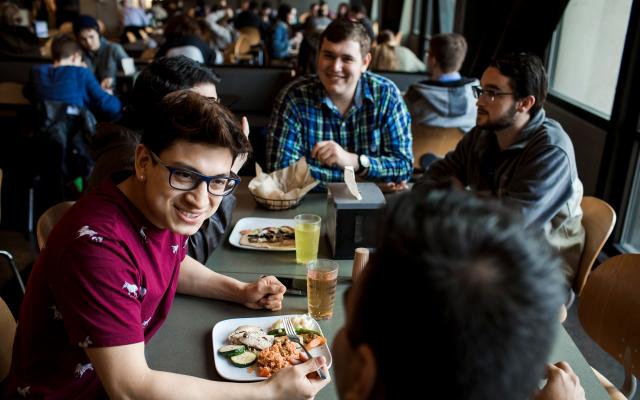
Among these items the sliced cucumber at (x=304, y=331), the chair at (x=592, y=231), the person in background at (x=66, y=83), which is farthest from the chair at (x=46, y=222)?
the person in background at (x=66, y=83)

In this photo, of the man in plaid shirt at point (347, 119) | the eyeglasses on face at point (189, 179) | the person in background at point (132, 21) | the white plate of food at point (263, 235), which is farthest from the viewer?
the person in background at point (132, 21)

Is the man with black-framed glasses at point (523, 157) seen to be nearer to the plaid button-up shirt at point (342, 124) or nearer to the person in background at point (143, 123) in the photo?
the plaid button-up shirt at point (342, 124)

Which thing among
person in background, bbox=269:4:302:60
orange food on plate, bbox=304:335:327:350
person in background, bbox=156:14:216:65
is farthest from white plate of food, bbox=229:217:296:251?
person in background, bbox=269:4:302:60

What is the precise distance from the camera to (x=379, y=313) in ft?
1.81

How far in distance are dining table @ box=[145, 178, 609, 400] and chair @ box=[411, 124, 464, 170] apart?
1.85 meters

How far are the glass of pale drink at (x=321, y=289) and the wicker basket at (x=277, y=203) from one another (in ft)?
2.26

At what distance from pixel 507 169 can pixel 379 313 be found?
1.83m

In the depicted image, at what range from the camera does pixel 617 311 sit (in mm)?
1553

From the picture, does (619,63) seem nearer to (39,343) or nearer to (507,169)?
(507,169)

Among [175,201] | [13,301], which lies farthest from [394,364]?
[13,301]

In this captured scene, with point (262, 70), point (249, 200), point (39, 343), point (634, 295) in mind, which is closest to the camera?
point (39, 343)

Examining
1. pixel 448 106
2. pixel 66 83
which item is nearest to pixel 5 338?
pixel 66 83

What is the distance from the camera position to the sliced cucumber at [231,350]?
118 cm

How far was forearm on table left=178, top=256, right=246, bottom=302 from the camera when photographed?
142cm
